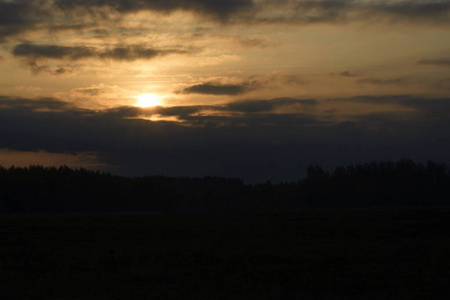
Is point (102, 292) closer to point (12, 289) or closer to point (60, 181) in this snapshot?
point (12, 289)

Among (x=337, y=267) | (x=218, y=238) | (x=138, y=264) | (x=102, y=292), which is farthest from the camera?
(x=218, y=238)

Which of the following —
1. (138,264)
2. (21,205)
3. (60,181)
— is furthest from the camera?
(60,181)

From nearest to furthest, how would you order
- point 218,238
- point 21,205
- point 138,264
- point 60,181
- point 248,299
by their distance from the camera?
point 248,299, point 138,264, point 218,238, point 21,205, point 60,181

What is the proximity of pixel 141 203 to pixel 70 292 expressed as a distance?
17488 cm

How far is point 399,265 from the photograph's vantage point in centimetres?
2619

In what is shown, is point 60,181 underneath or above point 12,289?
above

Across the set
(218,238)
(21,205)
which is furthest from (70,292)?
(21,205)

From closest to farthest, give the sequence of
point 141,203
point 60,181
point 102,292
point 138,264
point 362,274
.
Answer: point 102,292 < point 362,274 < point 138,264 < point 60,181 < point 141,203

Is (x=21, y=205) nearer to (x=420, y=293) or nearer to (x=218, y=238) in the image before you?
(x=218, y=238)

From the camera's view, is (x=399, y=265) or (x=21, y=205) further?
(x=21, y=205)

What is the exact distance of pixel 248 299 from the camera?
18734 mm

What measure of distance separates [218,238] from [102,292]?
22595 millimetres

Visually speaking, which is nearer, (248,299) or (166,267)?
(248,299)

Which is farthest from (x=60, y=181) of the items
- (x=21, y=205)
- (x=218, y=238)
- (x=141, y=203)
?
(x=218, y=238)
